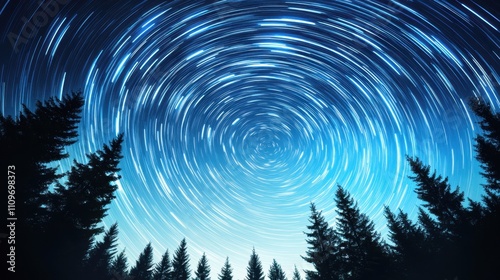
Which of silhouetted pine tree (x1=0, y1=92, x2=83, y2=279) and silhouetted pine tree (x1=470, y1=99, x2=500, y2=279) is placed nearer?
silhouetted pine tree (x1=0, y1=92, x2=83, y2=279)

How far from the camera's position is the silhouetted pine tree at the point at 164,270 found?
120ft

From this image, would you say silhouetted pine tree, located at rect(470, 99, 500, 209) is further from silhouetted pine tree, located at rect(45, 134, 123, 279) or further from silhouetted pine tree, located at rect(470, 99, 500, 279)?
silhouetted pine tree, located at rect(45, 134, 123, 279)

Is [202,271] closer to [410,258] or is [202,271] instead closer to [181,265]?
[181,265]

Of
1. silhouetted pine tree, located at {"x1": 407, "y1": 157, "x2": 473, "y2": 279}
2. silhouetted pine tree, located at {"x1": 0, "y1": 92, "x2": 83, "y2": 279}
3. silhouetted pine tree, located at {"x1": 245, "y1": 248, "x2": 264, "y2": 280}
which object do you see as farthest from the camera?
silhouetted pine tree, located at {"x1": 245, "y1": 248, "x2": 264, "y2": 280}

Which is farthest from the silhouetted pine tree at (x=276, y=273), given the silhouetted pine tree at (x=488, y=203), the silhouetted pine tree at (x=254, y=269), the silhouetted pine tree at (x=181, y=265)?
the silhouetted pine tree at (x=488, y=203)

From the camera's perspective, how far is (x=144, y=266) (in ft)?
120

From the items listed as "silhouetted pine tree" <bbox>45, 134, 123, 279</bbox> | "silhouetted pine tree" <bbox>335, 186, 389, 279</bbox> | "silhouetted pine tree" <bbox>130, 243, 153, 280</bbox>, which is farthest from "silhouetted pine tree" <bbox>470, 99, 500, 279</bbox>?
"silhouetted pine tree" <bbox>130, 243, 153, 280</bbox>

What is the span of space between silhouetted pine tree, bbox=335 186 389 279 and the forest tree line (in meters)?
0.07

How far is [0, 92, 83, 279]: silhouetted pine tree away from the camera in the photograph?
30.5ft

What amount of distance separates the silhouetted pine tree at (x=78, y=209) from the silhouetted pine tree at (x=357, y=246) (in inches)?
803

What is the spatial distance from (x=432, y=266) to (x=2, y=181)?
30.5m

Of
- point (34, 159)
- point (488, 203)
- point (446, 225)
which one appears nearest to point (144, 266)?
point (34, 159)

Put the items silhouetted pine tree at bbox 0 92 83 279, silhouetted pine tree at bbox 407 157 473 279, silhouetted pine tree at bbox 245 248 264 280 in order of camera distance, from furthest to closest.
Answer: silhouetted pine tree at bbox 245 248 264 280 < silhouetted pine tree at bbox 407 157 473 279 < silhouetted pine tree at bbox 0 92 83 279

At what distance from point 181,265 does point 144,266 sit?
7513 millimetres
